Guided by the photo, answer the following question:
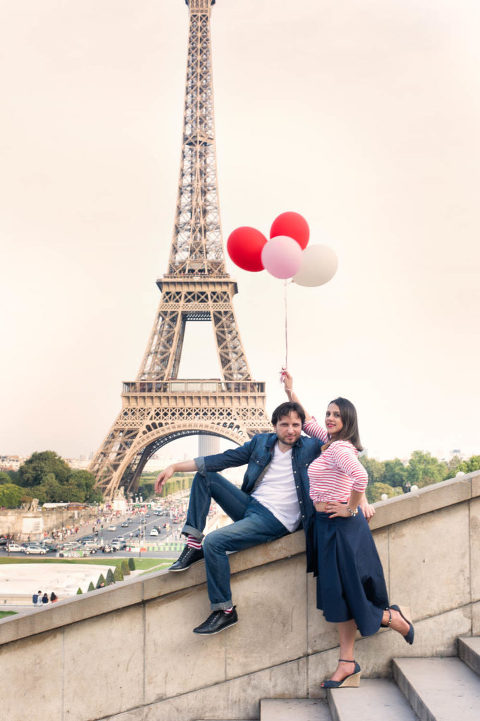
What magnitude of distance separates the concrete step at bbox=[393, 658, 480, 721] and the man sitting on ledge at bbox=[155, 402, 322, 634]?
110 centimetres

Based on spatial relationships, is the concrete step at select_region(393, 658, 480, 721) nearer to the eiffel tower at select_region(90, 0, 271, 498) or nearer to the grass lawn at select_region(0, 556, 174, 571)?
the grass lawn at select_region(0, 556, 174, 571)

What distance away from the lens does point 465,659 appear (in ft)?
14.2

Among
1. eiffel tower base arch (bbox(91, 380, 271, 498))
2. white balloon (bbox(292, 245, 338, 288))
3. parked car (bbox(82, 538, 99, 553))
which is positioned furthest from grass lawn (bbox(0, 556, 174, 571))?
white balloon (bbox(292, 245, 338, 288))

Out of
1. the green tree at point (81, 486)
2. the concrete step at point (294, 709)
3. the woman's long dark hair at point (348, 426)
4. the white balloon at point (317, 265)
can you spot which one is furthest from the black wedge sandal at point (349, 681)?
the green tree at point (81, 486)

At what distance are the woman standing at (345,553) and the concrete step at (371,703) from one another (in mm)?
102

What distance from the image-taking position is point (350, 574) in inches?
160

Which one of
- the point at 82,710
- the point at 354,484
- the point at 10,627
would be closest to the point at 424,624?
the point at 354,484

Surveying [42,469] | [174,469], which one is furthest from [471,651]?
[42,469]

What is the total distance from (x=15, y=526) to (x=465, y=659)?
49.6 m

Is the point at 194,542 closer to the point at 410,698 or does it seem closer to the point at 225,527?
the point at 225,527

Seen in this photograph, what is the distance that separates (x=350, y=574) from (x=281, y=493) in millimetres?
724

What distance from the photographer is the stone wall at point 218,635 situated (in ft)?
14.9

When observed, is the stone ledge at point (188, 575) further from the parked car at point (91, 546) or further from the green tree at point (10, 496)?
the green tree at point (10, 496)

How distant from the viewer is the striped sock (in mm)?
4469
